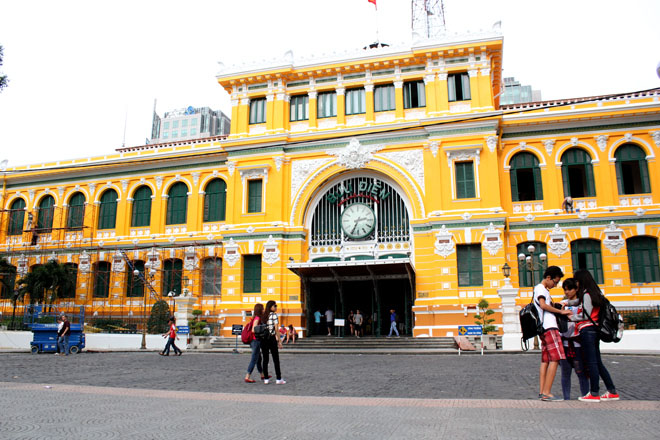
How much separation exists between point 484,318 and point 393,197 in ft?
27.4

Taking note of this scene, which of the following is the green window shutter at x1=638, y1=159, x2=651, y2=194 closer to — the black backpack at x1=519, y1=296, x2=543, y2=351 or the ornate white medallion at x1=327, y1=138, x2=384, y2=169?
the ornate white medallion at x1=327, y1=138, x2=384, y2=169

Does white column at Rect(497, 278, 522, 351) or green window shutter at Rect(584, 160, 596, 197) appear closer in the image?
white column at Rect(497, 278, 522, 351)

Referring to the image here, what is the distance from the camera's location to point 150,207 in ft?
119

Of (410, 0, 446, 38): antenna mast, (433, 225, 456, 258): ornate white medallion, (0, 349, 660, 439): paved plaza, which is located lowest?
(0, 349, 660, 439): paved plaza

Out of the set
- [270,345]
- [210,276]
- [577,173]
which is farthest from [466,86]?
[270,345]

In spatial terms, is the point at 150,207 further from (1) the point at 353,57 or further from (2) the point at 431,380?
(2) the point at 431,380

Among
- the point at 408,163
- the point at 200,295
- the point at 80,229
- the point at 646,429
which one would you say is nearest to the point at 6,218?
the point at 80,229

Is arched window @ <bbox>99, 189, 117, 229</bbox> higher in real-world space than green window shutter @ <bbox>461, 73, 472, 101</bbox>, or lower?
lower

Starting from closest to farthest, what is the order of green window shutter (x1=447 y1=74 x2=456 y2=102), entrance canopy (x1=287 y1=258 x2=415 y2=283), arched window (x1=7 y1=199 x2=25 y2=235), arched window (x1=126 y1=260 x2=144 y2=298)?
entrance canopy (x1=287 y1=258 x2=415 y2=283) → green window shutter (x1=447 y1=74 x2=456 y2=102) → arched window (x1=126 y1=260 x2=144 y2=298) → arched window (x1=7 y1=199 x2=25 y2=235)

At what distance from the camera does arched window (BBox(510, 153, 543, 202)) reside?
29.7 metres

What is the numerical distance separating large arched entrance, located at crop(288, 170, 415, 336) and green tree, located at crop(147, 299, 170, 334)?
7559mm

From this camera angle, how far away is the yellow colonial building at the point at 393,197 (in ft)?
91.8

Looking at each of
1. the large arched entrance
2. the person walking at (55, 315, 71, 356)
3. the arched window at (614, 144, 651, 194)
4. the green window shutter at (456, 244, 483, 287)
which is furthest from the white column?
the person walking at (55, 315, 71, 356)

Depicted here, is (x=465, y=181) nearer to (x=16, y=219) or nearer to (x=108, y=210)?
(x=108, y=210)
